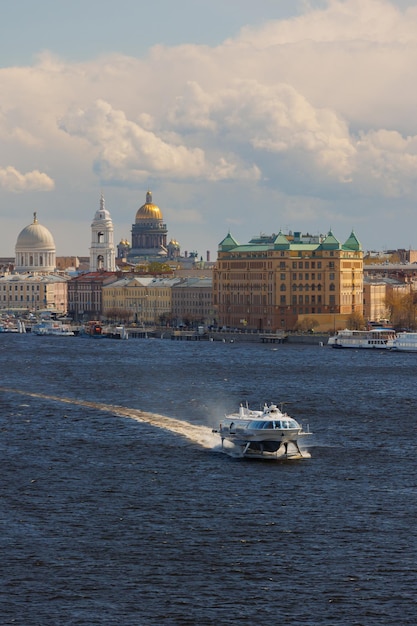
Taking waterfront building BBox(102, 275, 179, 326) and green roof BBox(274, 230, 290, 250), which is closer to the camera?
green roof BBox(274, 230, 290, 250)

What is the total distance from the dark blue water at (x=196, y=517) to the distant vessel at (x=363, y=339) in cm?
5250

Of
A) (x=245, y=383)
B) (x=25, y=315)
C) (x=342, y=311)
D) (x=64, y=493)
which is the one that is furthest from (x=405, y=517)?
(x=25, y=315)

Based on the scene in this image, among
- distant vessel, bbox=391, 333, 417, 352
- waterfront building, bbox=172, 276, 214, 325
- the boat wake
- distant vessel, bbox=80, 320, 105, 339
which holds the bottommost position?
the boat wake

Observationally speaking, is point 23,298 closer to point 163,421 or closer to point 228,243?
point 228,243

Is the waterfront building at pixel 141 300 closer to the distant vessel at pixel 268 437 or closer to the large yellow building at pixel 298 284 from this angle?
the large yellow building at pixel 298 284

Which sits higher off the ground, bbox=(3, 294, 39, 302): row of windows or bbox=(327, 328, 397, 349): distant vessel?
bbox=(3, 294, 39, 302): row of windows

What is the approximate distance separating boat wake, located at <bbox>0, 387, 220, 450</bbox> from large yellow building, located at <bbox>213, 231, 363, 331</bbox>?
70589mm

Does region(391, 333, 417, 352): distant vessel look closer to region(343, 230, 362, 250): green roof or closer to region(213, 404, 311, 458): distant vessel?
region(343, 230, 362, 250): green roof

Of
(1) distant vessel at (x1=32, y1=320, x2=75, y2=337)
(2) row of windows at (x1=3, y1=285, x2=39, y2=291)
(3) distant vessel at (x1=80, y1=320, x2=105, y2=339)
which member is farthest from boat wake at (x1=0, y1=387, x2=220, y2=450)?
(2) row of windows at (x1=3, y1=285, x2=39, y2=291)

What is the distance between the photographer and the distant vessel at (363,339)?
113m

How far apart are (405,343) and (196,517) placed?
77.4m

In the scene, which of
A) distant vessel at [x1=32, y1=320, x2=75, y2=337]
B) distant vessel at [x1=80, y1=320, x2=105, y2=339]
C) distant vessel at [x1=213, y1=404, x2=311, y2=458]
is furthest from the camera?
distant vessel at [x1=32, y1=320, x2=75, y2=337]

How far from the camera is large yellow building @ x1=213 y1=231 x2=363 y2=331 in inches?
5241

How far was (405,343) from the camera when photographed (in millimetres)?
109125
